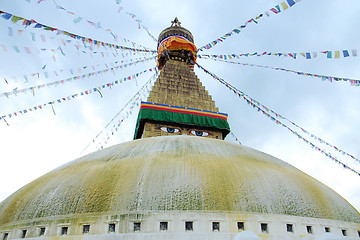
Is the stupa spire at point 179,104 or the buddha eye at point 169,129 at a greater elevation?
the stupa spire at point 179,104

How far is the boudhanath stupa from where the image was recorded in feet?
12.9

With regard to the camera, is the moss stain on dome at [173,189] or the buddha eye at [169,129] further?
the buddha eye at [169,129]

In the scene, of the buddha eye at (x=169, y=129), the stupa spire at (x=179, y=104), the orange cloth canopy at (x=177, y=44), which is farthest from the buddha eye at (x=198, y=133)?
the orange cloth canopy at (x=177, y=44)

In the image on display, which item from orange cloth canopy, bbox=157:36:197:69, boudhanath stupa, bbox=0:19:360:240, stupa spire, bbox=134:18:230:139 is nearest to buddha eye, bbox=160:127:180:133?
stupa spire, bbox=134:18:230:139

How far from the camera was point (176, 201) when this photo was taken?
13.5 feet

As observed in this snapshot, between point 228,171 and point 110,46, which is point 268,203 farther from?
point 110,46

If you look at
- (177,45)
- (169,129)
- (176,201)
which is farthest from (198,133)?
(176,201)

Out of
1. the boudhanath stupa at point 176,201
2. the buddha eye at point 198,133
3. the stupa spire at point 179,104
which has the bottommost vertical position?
the boudhanath stupa at point 176,201

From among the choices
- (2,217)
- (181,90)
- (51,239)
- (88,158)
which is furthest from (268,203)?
(181,90)

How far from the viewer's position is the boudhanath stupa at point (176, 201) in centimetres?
394

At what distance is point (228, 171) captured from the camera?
4762 millimetres

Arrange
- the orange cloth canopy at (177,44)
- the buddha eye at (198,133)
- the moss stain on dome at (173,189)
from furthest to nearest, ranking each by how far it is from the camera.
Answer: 1. the orange cloth canopy at (177,44)
2. the buddha eye at (198,133)
3. the moss stain on dome at (173,189)

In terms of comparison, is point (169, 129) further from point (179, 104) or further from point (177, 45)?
point (177, 45)

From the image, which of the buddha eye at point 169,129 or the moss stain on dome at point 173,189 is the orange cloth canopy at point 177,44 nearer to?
the buddha eye at point 169,129
